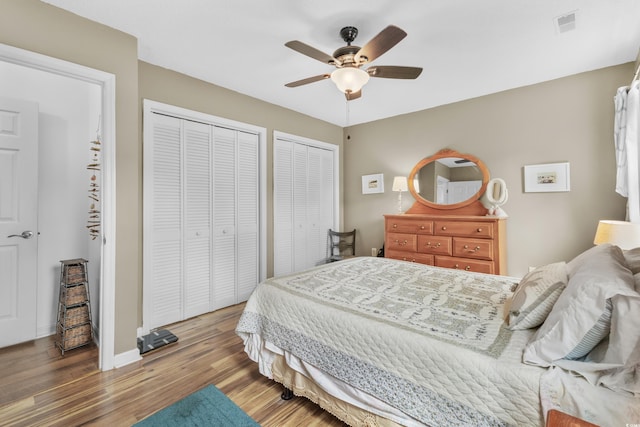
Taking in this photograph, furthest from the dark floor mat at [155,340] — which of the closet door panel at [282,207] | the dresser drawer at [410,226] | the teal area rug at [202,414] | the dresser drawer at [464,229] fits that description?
the dresser drawer at [464,229]

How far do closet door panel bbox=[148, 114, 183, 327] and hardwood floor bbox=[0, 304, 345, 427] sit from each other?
47 centimetres

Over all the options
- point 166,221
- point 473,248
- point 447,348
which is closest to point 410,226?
point 473,248

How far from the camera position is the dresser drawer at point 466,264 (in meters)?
3.11

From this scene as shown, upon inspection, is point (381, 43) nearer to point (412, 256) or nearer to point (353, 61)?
point (353, 61)

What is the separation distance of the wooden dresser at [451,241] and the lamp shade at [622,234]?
93 cm

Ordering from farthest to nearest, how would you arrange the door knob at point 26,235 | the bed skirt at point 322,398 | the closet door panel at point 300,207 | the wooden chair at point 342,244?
the wooden chair at point 342,244 → the closet door panel at point 300,207 → the door knob at point 26,235 → the bed skirt at point 322,398

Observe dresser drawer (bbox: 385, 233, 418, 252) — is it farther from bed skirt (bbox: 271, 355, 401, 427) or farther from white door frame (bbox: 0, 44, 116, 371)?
white door frame (bbox: 0, 44, 116, 371)

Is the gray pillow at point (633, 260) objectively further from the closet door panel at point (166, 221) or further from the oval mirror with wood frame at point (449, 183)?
the closet door panel at point (166, 221)

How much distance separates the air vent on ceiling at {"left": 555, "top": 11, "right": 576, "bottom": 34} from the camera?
2055mm

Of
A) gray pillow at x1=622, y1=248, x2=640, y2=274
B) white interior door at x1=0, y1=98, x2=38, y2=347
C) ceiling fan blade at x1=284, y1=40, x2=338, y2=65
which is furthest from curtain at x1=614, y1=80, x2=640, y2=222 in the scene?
white interior door at x1=0, y1=98, x2=38, y2=347

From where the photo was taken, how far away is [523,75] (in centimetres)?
299

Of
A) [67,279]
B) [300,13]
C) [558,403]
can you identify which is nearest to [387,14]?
[300,13]

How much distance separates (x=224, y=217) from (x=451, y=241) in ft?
8.93

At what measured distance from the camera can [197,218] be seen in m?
3.13
